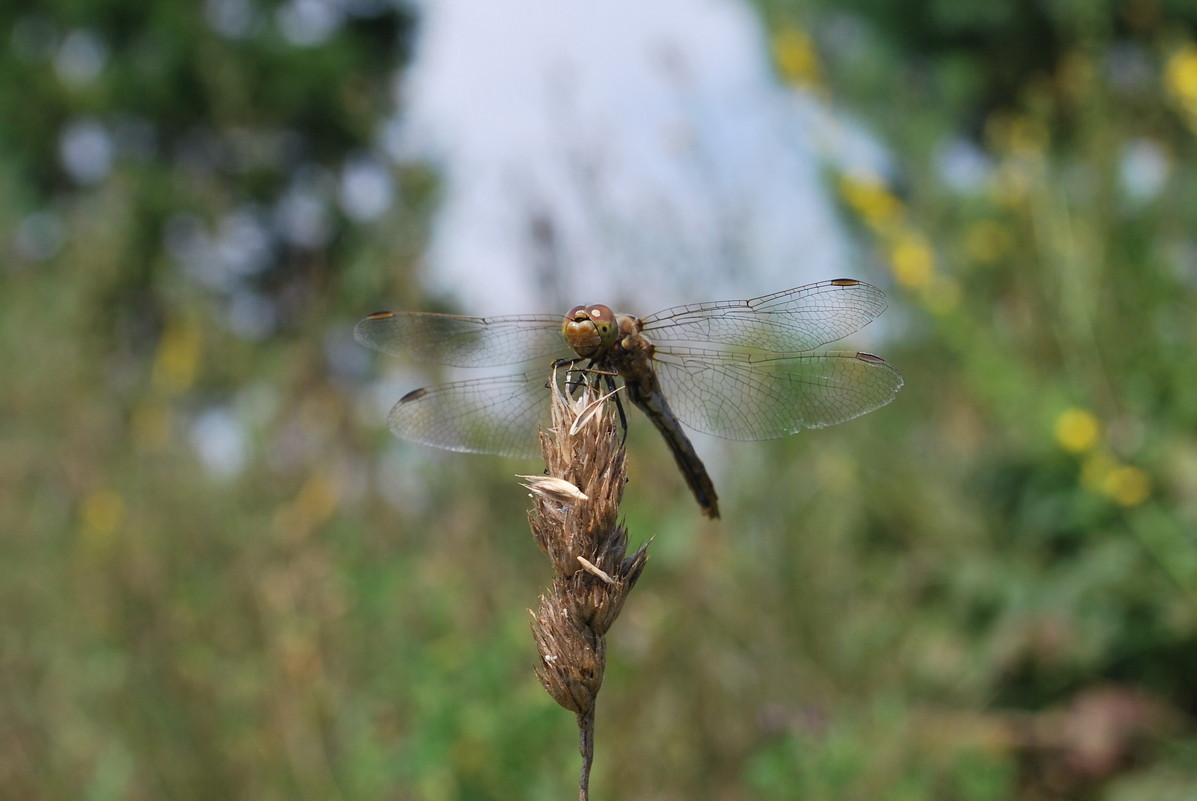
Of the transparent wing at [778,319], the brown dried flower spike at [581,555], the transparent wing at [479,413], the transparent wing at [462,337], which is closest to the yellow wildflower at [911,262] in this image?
the transparent wing at [778,319]

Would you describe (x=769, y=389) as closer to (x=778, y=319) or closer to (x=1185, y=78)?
(x=778, y=319)

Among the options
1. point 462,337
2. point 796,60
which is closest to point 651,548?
point 462,337

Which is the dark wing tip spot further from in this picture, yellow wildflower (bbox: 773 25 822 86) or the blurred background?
yellow wildflower (bbox: 773 25 822 86)

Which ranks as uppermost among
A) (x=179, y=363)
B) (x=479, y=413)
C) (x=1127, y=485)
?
(x=479, y=413)

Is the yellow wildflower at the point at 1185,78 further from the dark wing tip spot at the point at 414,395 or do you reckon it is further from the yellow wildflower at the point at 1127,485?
the dark wing tip spot at the point at 414,395

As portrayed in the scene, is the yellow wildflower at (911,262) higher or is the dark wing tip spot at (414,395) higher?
the dark wing tip spot at (414,395)

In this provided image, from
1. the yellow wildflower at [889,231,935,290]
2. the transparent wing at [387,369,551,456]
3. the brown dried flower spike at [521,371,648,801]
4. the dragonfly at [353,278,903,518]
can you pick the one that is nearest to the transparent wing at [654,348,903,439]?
the dragonfly at [353,278,903,518]

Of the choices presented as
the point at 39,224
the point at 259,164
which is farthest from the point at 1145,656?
the point at 39,224

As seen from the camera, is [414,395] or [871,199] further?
[871,199]
